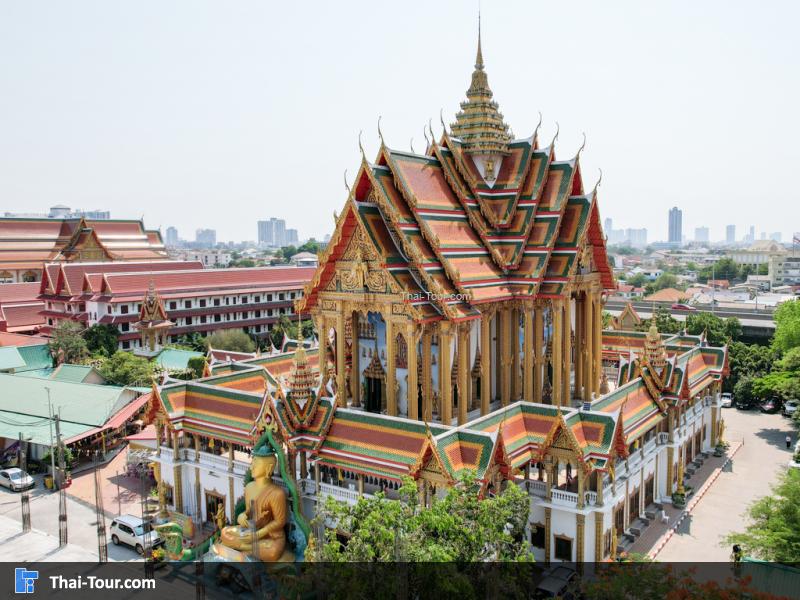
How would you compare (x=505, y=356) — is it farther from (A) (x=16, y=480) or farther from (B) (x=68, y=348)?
(B) (x=68, y=348)

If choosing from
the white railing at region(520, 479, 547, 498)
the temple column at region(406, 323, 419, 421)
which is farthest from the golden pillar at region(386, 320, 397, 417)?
the white railing at region(520, 479, 547, 498)

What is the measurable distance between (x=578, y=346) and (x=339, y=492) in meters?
15.1

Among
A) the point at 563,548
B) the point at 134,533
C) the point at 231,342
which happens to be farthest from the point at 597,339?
the point at 231,342

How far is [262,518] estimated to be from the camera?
69.7 ft

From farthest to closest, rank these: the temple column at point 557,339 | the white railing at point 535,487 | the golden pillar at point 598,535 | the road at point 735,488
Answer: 1. the temple column at point 557,339
2. the road at point 735,488
3. the white railing at point 535,487
4. the golden pillar at point 598,535

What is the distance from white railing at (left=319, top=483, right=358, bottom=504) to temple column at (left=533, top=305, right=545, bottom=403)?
34.7 feet

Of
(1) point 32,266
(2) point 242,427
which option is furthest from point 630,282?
(2) point 242,427

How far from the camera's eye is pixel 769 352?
157 feet

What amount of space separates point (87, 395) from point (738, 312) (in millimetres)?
64677

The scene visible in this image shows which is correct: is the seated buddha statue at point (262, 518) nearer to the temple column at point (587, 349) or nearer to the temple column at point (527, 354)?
the temple column at point (527, 354)

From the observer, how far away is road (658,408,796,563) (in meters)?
23.2

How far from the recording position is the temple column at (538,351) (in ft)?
95.1

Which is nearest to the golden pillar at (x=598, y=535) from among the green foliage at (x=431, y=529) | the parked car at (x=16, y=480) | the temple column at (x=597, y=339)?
the green foliage at (x=431, y=529)

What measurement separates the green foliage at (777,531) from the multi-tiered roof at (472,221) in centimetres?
1112
